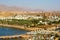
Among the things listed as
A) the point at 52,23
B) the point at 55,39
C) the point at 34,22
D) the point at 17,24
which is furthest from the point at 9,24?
the point at 55,39

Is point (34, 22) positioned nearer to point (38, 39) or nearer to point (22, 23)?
point (22, 23)

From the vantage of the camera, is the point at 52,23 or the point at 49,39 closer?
the point at 49,39

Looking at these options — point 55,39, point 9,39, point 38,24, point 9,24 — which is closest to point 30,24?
point 38,24

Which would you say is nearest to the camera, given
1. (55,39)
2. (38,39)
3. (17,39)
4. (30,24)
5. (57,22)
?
(38,39)

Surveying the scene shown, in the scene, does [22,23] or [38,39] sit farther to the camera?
[22,23]

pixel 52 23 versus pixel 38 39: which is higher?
pixel 38 39

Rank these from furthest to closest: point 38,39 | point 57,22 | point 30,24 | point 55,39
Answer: point 57,22, point 30,24, point 55,39, point 38,39

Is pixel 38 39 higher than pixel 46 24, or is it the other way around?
pixel 38 39

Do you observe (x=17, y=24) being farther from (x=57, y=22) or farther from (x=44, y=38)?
(x=44, y=38)

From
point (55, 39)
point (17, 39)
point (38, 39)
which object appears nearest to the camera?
point (38, 39)
